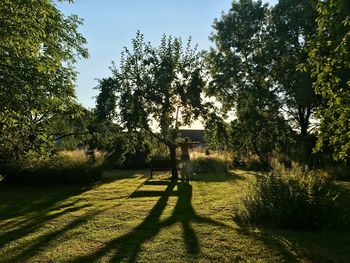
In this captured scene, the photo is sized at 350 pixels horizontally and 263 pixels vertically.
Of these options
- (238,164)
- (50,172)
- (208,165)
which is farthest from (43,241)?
(238,164)

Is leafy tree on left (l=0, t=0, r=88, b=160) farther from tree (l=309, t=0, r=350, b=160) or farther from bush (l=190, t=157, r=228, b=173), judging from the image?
bush (l=190, t=157, r=228, b=173)

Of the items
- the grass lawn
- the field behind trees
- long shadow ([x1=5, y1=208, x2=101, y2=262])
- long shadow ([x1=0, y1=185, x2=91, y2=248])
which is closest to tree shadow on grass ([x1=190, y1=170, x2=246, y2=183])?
the field behind trees

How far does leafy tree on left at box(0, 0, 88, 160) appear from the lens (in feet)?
23.6

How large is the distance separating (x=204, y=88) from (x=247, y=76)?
6.28 metres

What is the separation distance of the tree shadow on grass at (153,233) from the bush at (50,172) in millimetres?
7137

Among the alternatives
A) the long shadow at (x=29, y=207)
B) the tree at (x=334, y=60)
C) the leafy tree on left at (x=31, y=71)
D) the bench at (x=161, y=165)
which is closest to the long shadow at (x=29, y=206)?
the long shadow at (x=29, y=207)

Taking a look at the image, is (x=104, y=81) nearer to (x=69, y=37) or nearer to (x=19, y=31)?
(x=69, y=37)

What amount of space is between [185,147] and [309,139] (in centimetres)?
854

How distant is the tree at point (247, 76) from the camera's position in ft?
72.7

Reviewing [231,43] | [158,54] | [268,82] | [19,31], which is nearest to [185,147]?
[158,54]

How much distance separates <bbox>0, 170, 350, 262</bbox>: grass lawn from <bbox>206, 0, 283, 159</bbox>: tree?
11.2 metres

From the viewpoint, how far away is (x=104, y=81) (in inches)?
677

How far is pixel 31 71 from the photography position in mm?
7586

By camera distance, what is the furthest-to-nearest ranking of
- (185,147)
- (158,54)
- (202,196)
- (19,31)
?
(185,147), (158,54), (202,196), (19,31)
